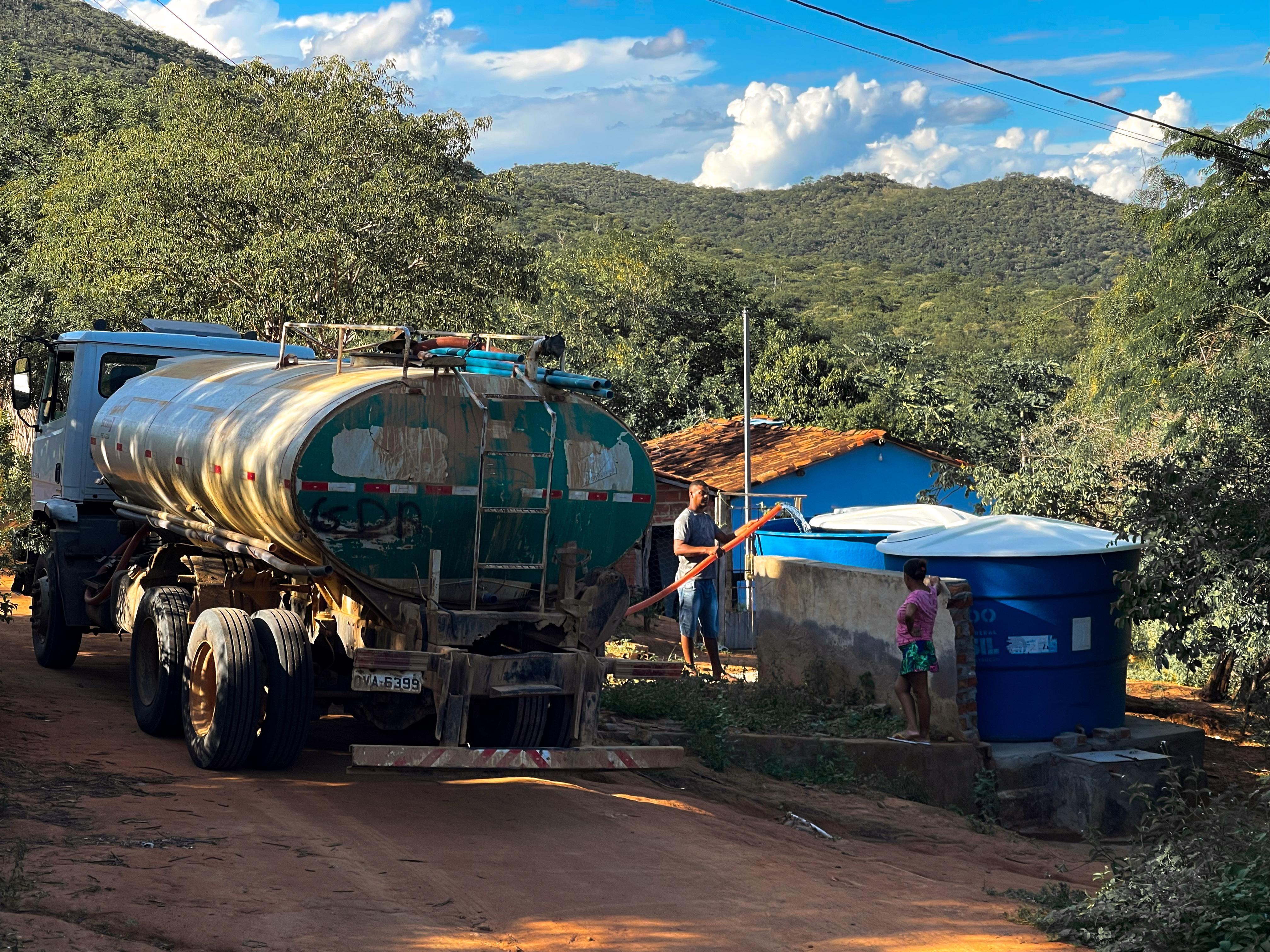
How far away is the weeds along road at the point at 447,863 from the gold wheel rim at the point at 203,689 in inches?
11.2

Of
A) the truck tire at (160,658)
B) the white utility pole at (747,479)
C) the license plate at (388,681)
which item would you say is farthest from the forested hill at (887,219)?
the license plate at (388,681)

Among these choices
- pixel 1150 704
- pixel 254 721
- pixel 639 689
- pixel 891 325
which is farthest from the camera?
pixel 891 325

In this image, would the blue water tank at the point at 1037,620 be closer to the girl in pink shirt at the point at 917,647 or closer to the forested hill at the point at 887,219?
the girl in pink shirt at the point at 917,647

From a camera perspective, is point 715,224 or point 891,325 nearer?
point 891,325

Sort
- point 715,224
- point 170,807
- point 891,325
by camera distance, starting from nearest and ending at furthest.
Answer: point 170,807
point 891,325
point 715,224

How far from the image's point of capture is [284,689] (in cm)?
732

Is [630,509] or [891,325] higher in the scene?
[891,325]

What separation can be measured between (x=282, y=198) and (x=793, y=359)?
13645mm

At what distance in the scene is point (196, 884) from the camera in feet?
17.7

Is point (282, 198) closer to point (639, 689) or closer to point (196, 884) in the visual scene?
point (639, 689)

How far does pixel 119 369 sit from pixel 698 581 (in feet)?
19.0

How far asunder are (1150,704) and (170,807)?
11986 mm

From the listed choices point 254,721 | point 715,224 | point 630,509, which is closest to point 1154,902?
point 630,509

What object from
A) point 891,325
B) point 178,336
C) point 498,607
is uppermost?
point 891,325
